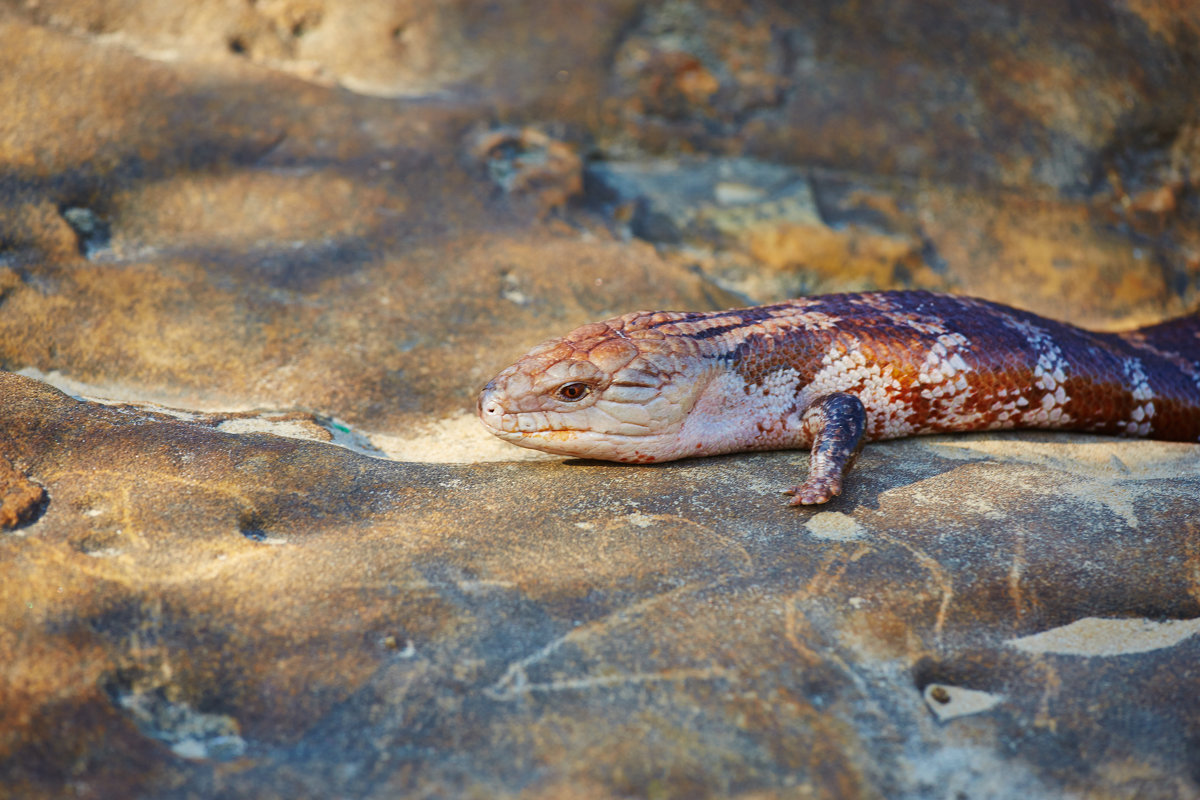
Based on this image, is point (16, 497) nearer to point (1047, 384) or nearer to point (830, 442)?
point (830, 442)

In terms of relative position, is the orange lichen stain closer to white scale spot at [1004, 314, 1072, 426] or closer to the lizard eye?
white scale spot at [1004, 314, 1072, 426]

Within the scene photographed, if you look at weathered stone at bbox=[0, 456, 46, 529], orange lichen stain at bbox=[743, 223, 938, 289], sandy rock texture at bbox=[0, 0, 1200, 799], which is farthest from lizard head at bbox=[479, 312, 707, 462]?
orange lichen stain at bbox=[743, 223, 938, 289]

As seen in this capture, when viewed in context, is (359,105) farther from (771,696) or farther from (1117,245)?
(1117,245)

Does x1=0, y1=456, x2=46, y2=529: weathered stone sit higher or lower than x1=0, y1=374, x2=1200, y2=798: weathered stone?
lower


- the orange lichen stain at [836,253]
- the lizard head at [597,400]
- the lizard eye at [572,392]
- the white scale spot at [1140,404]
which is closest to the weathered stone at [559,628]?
the lizard head at [597,400]

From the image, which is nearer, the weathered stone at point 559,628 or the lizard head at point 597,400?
the weathered stone at point 559,628

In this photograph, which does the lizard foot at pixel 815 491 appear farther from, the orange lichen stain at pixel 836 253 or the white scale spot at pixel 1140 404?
the orange lichen stain at pixel 836 253

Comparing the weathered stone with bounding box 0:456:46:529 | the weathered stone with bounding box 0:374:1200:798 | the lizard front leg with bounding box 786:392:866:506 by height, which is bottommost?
the weathered stone with bounding box 0:456:46:529
